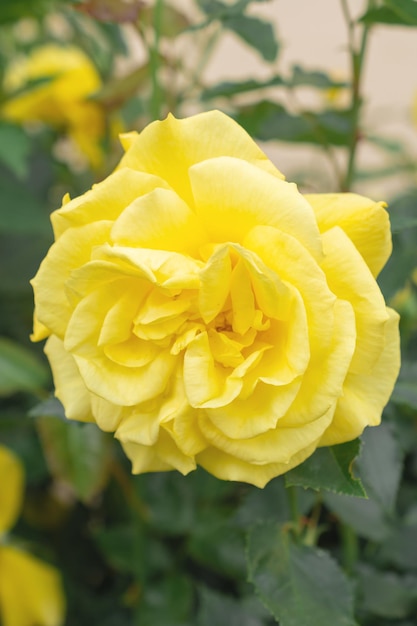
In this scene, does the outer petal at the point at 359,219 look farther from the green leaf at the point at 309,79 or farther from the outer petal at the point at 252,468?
the green leaf at the point at 309,79

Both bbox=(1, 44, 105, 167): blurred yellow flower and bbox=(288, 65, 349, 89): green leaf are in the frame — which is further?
bbox=(1, 44, 105, 167): blurred yellow flower

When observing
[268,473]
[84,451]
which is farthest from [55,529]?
[268,473]

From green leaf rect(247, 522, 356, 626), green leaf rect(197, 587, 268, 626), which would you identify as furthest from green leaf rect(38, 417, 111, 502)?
green leaf rect(247, 522, 356, 626)

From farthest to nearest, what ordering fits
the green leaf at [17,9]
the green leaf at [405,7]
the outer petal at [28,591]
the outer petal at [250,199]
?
the green leaf at [17,9] → the outer petal at [28,591] → the green leaf at [405,7] → the outer petal at [250,199]

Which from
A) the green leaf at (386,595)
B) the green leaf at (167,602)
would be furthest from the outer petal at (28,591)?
the green leaf at (386,595)

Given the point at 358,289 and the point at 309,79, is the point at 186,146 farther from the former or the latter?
the point at 309,79

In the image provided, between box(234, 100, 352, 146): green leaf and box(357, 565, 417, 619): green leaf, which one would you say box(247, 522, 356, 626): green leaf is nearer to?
box(357, 565, 417, 619): green leaf
